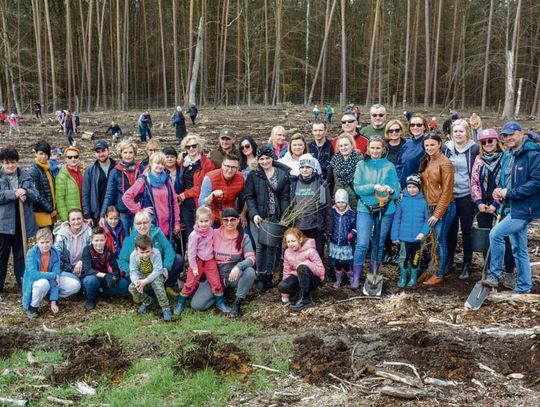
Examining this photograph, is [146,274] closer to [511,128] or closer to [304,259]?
[304,259]

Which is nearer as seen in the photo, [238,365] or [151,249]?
[238,365]

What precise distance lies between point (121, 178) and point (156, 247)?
1156 mm

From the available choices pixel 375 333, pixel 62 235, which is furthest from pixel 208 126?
pixel 375 333

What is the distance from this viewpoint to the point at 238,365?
4.66 meters

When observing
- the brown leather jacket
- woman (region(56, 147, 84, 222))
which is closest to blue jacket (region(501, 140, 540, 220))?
the brown leather jacket

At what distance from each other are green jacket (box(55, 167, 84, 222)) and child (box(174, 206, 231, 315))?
1.97 m

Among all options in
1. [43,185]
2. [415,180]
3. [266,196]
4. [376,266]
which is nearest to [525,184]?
[415,180]

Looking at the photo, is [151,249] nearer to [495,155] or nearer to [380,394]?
[380,394]

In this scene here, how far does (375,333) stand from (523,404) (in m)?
1.55

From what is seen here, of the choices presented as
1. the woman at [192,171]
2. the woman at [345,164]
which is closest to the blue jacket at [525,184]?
the woman at [345,164]

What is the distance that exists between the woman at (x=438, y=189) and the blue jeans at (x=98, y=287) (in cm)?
388

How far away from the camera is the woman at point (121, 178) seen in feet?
22.2

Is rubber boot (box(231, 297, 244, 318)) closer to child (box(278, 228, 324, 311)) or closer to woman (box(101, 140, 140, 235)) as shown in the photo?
child (box(278, 228, 324, 311))

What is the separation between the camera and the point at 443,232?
21.3 feet
